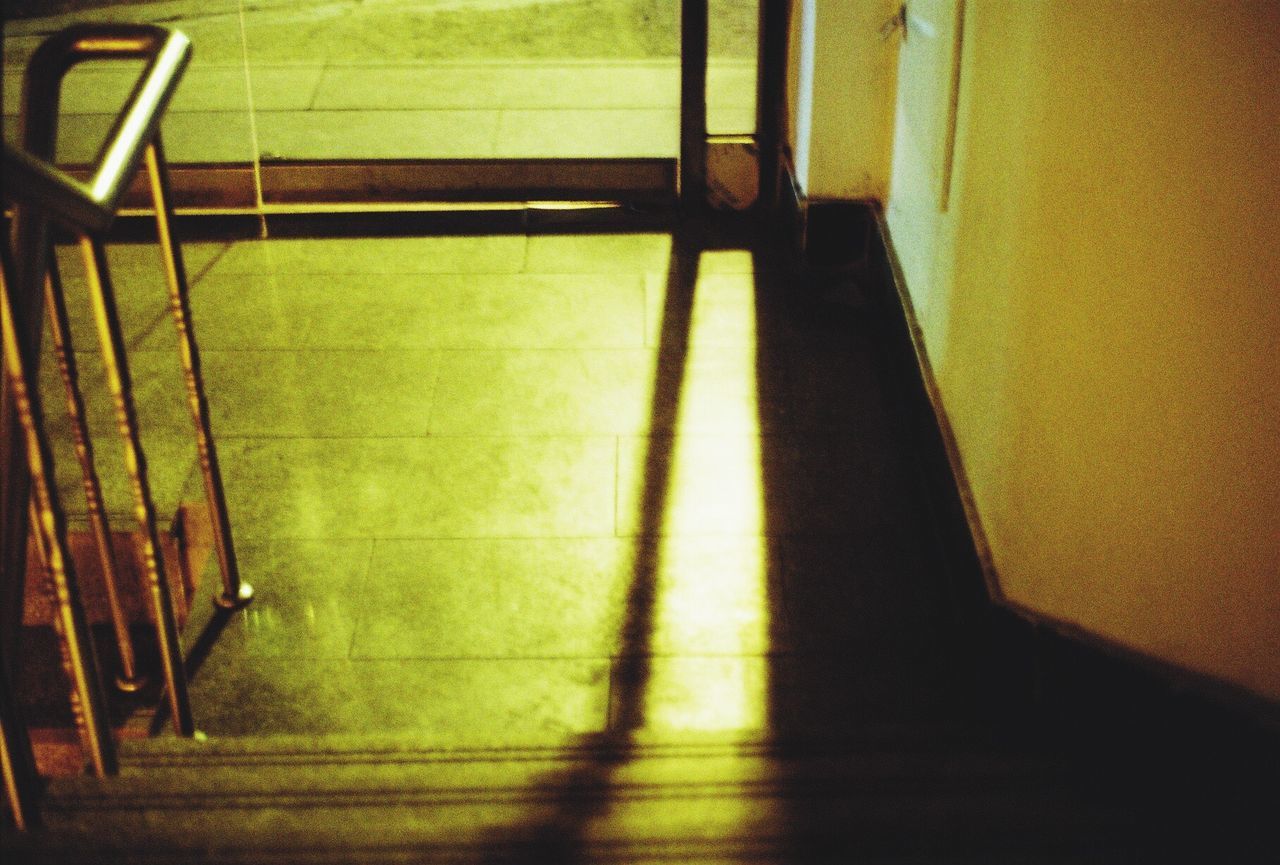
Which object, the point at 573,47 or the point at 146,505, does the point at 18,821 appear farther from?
the point at 573,47

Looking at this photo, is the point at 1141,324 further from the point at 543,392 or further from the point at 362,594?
the point at 543,392

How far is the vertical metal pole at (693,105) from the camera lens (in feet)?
12.7

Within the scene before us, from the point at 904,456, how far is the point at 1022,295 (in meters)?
0.80

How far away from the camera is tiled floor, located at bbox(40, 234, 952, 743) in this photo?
2.33 metres

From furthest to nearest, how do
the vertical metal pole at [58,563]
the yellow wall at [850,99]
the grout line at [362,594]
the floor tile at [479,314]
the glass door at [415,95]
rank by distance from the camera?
the glass door at [415,95] < the yellow wall at [850,99] < the floor tile at [479,314] < the grout line at [362,594] < the vertical metal pole at [58,563]

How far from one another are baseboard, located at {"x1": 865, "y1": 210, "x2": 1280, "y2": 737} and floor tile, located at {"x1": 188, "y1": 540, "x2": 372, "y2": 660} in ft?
3.70

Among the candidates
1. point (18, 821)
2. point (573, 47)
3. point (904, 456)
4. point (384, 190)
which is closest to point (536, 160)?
point (384, 190)

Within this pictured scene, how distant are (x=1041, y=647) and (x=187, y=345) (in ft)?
4.72

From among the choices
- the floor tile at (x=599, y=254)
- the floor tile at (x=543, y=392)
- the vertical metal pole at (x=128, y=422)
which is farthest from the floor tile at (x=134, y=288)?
the vertical metal pole at (x=128, y=422)

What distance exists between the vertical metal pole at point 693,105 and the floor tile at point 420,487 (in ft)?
4.56

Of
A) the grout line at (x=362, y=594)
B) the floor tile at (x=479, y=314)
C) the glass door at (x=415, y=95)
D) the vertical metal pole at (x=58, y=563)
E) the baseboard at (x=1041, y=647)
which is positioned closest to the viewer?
the vertical metal pole at (x=58, y=563)

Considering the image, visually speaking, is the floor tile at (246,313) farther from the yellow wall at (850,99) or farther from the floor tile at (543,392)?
the yellow wall at (850,99)

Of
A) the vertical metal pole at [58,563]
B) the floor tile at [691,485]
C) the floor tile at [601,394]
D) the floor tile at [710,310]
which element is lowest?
the floor tile at [691,485]

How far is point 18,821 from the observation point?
1490 mm
